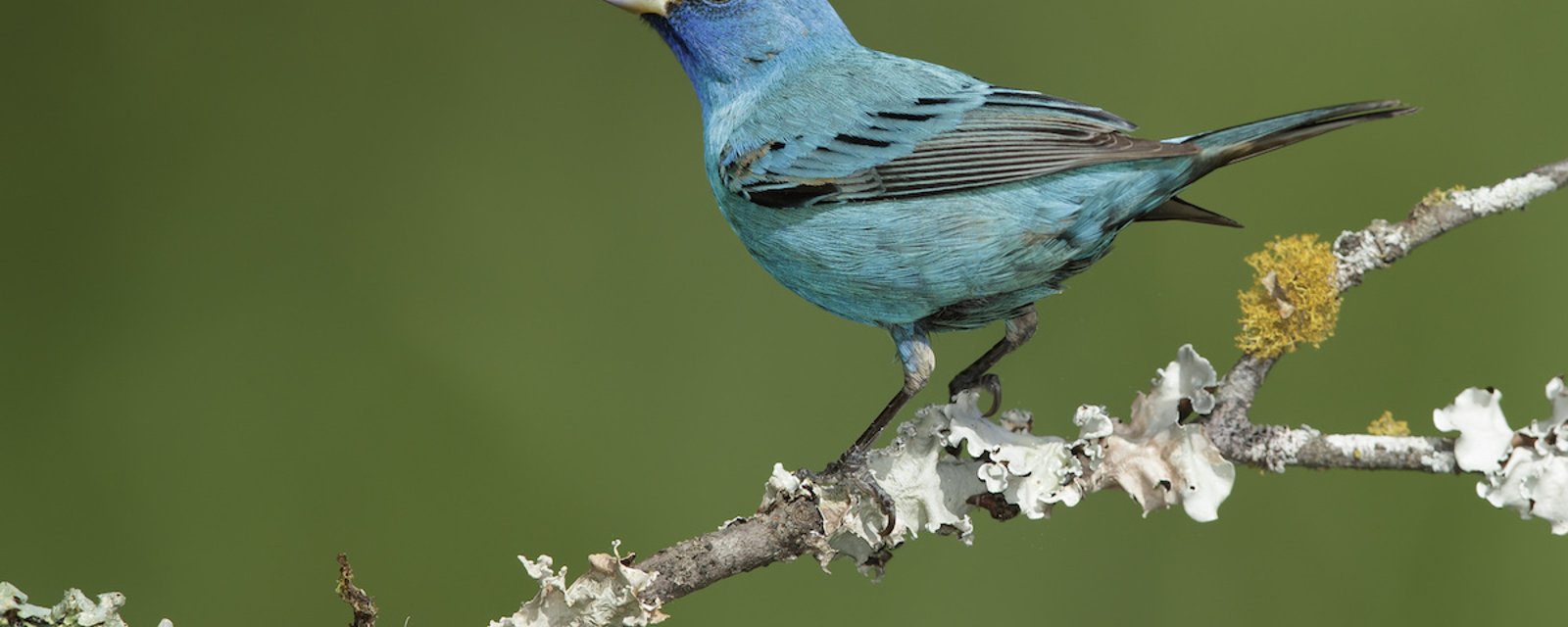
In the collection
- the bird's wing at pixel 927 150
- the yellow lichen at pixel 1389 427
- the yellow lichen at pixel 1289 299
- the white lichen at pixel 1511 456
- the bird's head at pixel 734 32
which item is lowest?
the white lichen at pixel 1511 456

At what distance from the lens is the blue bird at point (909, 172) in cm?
247

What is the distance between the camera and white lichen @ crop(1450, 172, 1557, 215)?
7.81 feet

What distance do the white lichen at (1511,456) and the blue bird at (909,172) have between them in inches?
20.5

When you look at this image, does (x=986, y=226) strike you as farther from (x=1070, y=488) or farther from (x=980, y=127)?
(x=1070, y=488)

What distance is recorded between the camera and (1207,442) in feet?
7.63

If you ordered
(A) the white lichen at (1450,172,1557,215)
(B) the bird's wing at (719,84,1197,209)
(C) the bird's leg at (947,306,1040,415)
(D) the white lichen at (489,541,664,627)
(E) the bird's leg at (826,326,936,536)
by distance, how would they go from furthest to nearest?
(C) the bird's leg at (947,306,1040,415)
(E) the bird's leg at (826,326,936,536)
(B) the bird's wing at (719,84,1197,209)
(A) the white lichen at (1450,172,1557,215)
(D) the white lichen at (489,541,664,627)

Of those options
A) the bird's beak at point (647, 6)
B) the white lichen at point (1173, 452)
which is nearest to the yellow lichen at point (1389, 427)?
the white lichen at point (1173, 452)

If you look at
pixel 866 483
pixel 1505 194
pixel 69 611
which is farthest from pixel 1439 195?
pixel 69 611

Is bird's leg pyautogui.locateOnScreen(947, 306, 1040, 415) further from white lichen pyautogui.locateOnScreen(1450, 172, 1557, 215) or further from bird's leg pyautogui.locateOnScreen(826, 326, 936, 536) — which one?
white lichen pyautogui.locateOnScreen(1450, 172, 1557, 215)

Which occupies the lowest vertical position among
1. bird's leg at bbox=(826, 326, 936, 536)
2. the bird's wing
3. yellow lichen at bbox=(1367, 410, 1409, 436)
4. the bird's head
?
yellow lichen at bbox=(1367, 410, 1409, 436)

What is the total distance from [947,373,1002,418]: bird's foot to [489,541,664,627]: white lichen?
98 cm

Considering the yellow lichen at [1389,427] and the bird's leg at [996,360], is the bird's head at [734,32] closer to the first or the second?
the bird's leg at [996,360]

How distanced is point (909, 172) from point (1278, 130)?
68 cm

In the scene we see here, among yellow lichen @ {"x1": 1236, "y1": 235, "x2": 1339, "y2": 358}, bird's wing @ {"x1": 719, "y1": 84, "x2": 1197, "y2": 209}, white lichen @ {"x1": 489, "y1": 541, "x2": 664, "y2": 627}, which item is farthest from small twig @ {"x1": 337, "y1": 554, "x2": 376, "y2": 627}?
yellow lichen @ {"x1": 1236, "y1": 235, "x2": 1339, "y2": 358}
